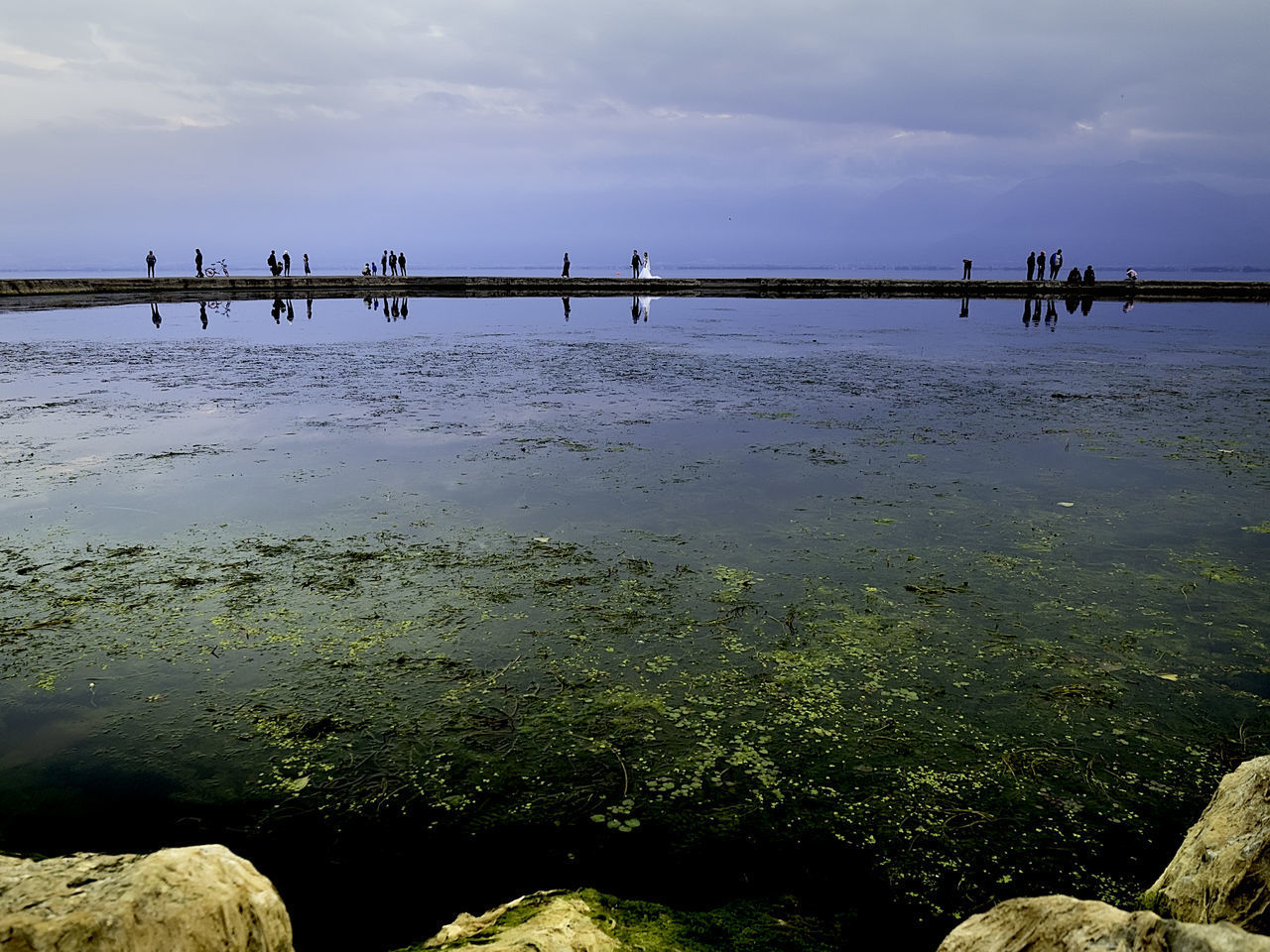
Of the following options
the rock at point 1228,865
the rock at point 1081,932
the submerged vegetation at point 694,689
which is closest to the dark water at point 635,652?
the submerged vegetation at point 694,689

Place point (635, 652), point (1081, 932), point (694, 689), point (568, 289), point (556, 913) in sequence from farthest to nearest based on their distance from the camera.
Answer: point (568, 289)
point (635, 652)
point (694, 689)
point (556, 913)
point (1081, 932)

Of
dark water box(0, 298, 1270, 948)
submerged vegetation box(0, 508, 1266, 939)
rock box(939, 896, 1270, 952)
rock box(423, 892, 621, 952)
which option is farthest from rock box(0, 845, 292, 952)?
rock box(939, 896, 1270, 952)

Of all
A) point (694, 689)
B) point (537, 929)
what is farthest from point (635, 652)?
point (537, 929)

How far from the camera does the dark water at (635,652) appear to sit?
3732 mm

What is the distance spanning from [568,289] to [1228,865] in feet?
159

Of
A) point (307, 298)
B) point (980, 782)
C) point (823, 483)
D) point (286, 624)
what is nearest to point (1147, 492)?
point (823, 483)

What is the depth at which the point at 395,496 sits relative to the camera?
8.73m

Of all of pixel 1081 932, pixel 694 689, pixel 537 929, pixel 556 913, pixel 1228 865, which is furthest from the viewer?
pixel 694 689

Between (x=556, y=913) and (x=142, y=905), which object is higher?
(x=142, y=905)

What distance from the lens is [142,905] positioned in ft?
7.31

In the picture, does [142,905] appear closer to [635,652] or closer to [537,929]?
[537,929]

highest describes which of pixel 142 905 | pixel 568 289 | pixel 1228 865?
pixel 568 289

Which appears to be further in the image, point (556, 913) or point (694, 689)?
point (694, 689)

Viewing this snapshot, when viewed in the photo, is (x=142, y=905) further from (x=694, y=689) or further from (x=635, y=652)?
(x=635, y=652)
